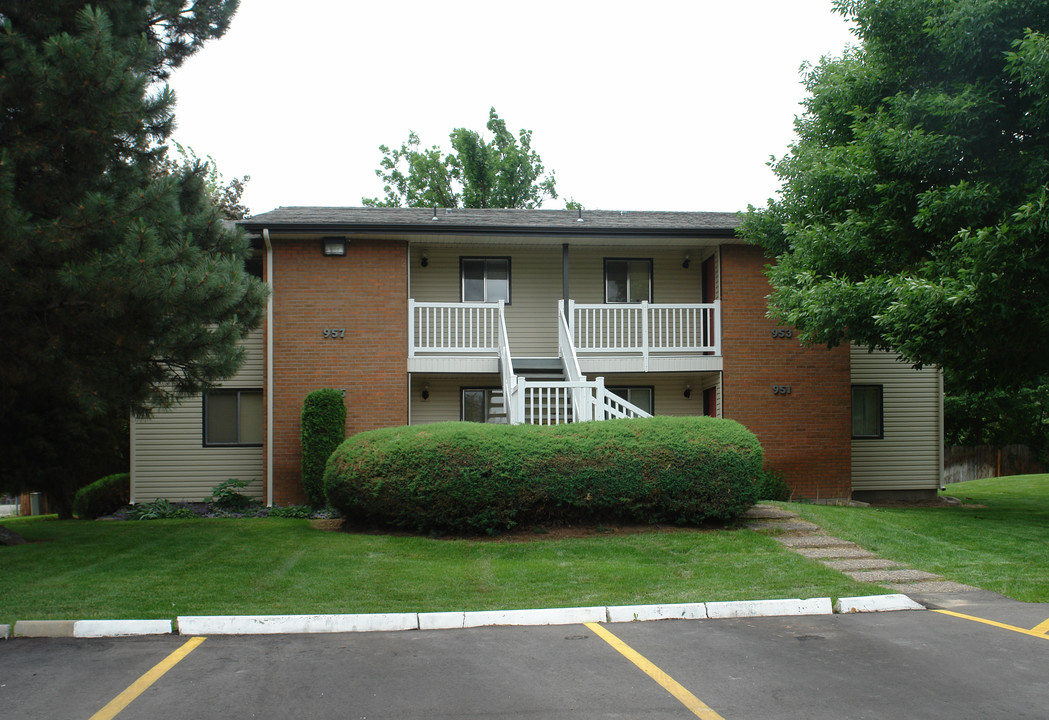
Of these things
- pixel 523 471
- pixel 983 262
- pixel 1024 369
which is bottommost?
pixel 523 471

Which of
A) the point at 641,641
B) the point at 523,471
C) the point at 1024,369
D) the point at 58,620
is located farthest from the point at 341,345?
the point at 1024,369

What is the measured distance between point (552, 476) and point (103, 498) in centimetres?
1120

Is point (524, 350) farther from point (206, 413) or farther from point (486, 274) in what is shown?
point (206, 413)

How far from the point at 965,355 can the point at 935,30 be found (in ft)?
15.2

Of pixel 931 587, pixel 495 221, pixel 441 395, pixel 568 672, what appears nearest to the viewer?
pixel 568 672

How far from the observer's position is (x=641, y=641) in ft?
21.4

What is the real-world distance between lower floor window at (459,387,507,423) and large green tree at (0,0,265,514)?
→ 7482 millimetres

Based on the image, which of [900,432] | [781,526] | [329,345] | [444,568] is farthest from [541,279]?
[444,568]

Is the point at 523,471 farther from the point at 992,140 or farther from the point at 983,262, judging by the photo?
the point at 992,140

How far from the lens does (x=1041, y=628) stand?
268 inches

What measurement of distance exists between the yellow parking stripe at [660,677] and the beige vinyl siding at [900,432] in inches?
493

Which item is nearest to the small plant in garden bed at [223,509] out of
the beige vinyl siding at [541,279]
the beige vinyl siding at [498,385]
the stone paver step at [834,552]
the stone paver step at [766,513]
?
the beige vinyl siding at [498,385]

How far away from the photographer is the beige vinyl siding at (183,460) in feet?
53.4

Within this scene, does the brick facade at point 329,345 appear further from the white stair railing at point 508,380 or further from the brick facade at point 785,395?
the brick facade at point 785,395
